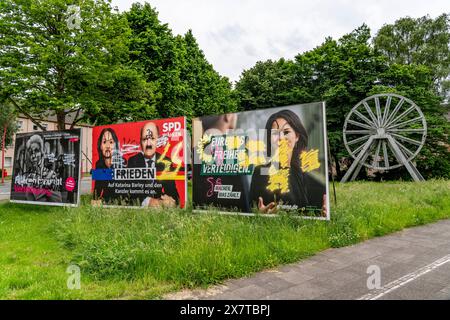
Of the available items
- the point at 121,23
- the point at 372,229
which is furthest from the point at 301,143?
the point at 121,23

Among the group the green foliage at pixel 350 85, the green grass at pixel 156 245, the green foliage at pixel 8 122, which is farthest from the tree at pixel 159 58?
the green foliage at pixel 8 122

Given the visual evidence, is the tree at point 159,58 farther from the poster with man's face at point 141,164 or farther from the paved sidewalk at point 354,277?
the paved sidewalk at point 354,277

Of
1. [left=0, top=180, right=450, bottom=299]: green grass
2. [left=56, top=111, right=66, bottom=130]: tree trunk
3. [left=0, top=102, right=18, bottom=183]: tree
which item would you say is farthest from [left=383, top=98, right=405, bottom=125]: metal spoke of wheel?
[left=0, top=102, right=18, bottom=183]: tree

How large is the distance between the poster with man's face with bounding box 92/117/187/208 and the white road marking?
572cm

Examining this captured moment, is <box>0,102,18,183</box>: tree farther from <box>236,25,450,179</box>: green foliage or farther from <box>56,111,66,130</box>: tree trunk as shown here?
<box>236,25,450,179</box>: green foliage

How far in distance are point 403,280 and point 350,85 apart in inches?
986

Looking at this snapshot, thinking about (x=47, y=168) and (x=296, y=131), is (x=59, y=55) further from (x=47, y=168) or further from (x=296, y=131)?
(x=296, y=131)

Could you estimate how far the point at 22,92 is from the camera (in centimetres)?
1046

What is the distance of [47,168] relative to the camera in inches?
431

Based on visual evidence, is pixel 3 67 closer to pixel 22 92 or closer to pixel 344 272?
pixel 22 92

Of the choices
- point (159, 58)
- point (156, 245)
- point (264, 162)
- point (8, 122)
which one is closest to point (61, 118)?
point (159, 58)

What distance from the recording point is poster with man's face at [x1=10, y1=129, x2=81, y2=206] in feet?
34.1

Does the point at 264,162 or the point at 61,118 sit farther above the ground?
the point at 61,118
